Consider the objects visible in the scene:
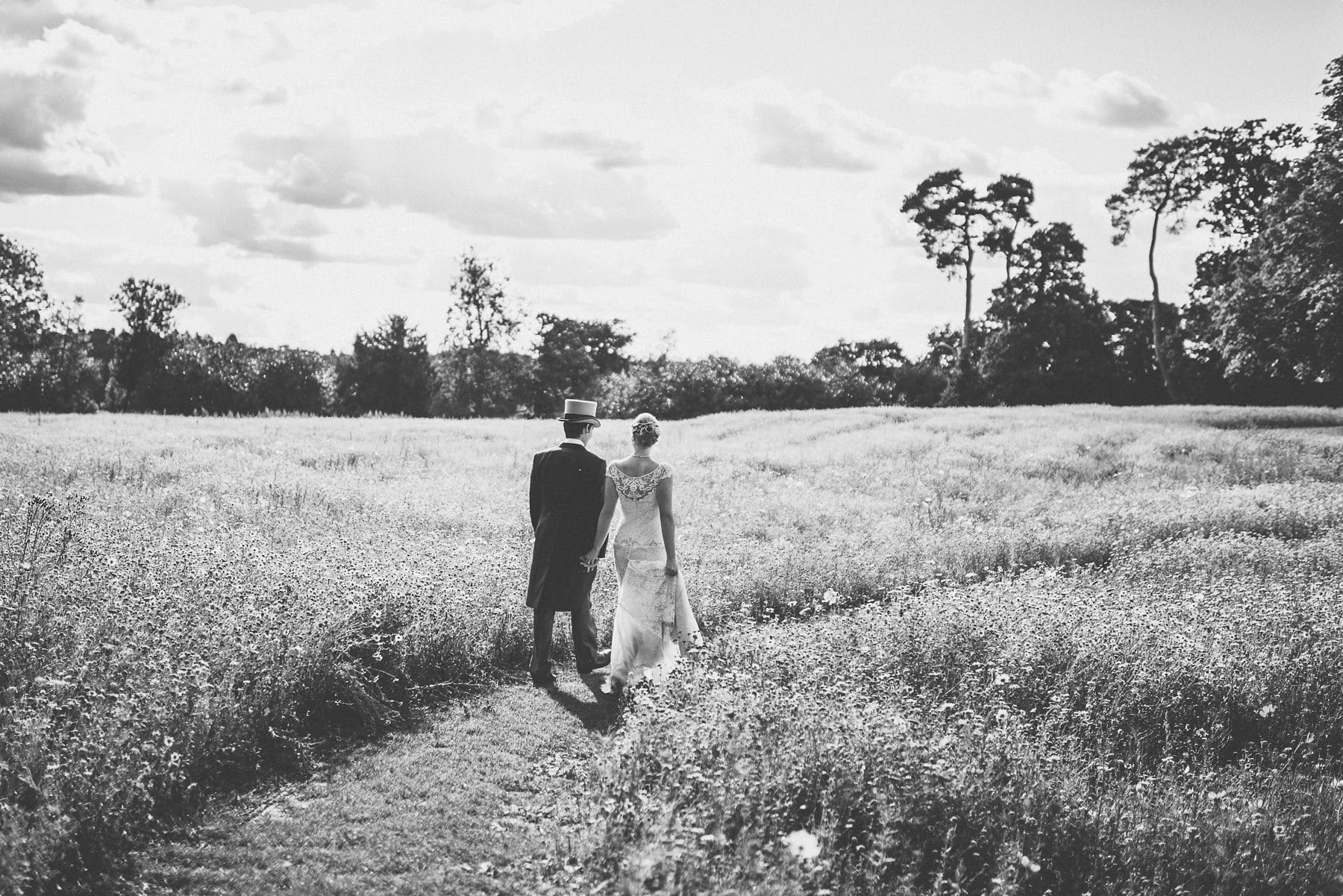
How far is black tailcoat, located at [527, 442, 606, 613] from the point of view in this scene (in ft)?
27.6

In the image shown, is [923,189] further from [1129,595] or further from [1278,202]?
[1129,595]

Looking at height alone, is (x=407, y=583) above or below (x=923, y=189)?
below

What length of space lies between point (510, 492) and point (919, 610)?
9.31m

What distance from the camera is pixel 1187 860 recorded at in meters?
5.31

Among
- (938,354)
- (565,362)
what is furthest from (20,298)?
(938,354)

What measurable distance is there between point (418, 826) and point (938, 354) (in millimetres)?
66558

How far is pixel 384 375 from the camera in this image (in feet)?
214

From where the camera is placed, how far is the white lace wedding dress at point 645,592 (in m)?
8.10

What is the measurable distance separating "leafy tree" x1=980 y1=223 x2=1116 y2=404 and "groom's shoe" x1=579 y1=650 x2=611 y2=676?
4968 centimetres

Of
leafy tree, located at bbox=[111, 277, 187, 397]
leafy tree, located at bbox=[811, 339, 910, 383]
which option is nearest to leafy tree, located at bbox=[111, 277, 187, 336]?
leafy tree, located at bbox=[111, 277, 187, 397]

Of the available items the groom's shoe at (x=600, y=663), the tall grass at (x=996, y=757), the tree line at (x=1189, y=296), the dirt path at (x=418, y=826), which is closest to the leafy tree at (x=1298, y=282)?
the tree line at (x=1189, y=296)

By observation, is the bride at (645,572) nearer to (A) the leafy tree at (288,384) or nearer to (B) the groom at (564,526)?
(B) the groom at (564,526)

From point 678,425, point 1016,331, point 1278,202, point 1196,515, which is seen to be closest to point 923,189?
point 1016,331

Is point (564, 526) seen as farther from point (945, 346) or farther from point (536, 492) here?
point (945, 346)
